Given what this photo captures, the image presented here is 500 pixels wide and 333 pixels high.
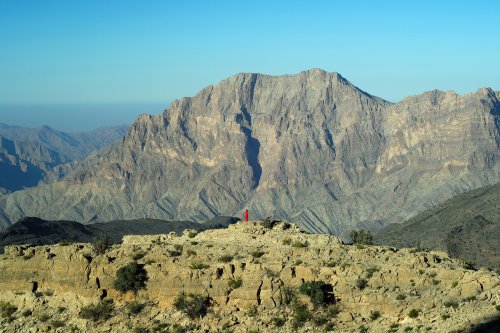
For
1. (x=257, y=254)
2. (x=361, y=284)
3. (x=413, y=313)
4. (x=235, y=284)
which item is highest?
(x=257, y=254)

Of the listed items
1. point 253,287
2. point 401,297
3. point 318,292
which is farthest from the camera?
point 253,287

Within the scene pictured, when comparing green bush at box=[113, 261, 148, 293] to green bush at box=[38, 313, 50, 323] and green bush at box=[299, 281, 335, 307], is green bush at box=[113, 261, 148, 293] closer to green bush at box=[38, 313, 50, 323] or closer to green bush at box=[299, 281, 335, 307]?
green bush at box=[38, 313, 50, 323]

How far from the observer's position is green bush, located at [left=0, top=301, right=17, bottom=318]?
55625 millimetres

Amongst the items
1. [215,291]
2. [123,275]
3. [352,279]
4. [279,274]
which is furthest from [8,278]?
[352,279]

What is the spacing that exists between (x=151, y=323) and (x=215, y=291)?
424 centimetres

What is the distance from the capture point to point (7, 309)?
55.9 meters

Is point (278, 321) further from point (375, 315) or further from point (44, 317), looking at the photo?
point (44, 317)

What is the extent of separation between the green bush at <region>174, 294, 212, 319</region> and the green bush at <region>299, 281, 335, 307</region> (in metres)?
5.65

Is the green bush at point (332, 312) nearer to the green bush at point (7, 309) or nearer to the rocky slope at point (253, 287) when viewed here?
the rocky slope at point (253, 287)

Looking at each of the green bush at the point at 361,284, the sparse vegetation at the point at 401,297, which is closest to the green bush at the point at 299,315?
the green bush at the point at 361,284

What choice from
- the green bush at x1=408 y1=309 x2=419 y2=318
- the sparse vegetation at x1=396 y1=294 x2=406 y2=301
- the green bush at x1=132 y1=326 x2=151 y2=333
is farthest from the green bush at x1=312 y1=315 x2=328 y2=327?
the green bush at x1=132 y1=326 x2=151 y2=333

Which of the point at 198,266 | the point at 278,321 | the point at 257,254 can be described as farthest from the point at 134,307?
the point at 278,321

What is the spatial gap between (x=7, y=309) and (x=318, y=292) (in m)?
20.3

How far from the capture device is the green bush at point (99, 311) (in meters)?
53.3
